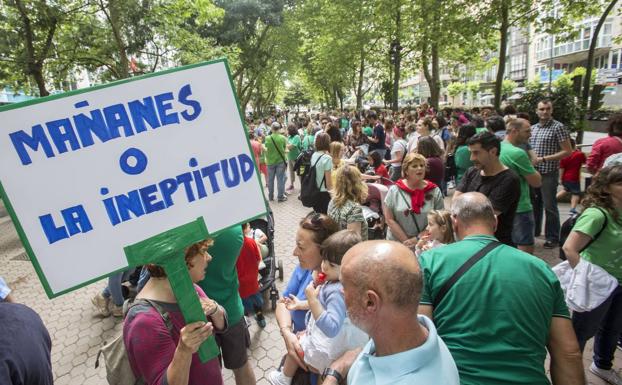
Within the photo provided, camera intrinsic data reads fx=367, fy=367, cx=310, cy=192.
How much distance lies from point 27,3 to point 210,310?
1126 centimetres

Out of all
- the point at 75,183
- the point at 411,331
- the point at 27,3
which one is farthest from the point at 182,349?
the point at 27,3

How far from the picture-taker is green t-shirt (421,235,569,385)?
5.46ft

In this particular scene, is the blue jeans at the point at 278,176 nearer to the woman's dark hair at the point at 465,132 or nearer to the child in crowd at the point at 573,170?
the woman's dark hair at the point at 465,132

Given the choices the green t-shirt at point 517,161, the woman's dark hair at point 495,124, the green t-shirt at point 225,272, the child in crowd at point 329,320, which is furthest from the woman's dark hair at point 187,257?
the woman's dark hair at point 495,124

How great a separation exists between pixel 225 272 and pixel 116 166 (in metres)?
1.36

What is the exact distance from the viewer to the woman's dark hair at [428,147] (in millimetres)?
4918

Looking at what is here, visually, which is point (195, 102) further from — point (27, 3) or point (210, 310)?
point (27, 3)

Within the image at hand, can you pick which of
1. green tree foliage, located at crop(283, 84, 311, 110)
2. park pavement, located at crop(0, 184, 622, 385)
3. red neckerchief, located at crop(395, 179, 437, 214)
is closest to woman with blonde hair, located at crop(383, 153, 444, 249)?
red neckerchief, located at crop(395, 179, 437, 214)

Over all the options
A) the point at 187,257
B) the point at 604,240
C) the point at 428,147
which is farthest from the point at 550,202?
the point at 187,257

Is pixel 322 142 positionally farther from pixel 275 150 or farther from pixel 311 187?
pixel 275 150

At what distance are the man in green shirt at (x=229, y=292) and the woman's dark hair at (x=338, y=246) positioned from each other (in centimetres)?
66

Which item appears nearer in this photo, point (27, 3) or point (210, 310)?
point (210, 310)

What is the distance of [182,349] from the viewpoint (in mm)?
1521

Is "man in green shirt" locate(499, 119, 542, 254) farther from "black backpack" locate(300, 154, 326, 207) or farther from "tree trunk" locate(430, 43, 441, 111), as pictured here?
"tree trunk" locate(430, 43, 441, 111)
